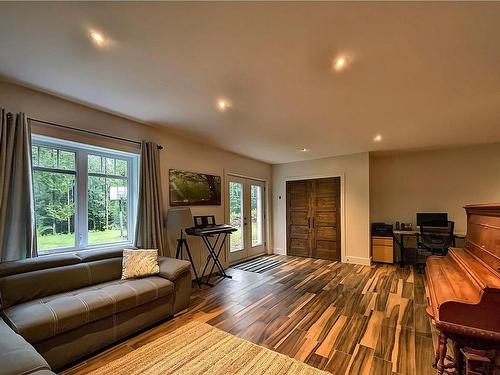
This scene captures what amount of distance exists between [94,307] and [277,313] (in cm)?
196

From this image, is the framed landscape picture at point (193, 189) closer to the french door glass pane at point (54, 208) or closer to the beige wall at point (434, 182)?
the french door glass pane at point (54, 208)

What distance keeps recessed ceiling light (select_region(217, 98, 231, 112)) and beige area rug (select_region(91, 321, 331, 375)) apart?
8.18 feet

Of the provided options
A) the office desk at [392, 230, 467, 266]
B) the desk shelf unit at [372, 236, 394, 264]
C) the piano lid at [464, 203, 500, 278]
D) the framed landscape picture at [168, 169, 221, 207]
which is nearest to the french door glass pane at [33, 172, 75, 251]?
the framed landscape picture at [168, 169, 221, 207]

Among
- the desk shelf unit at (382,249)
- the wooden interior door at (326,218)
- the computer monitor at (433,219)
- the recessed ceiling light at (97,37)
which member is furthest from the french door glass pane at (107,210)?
the computer monitor at (433,219)

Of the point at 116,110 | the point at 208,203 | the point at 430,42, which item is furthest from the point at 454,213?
the point at 116,110

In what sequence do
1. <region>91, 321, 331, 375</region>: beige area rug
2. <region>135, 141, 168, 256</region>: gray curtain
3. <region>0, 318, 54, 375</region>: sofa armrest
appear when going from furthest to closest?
<region>135, 141, 168, 256</region>: gray curtain → <region>91, 321, 331, 375</region>: beige area rug → <region>0, 318, 54, 375</region>: sofa armrest

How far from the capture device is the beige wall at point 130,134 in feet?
8.27

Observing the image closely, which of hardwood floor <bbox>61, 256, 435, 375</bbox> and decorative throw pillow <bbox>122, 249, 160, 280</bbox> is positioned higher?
A: decorative throw pillow <bbox>122, 249, 160, 280</bbox>

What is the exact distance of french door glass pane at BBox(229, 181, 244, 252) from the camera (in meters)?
5.34

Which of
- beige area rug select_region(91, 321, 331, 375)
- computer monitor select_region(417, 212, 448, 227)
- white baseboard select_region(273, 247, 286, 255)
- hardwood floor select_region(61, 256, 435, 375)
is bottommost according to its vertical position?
white baseboard select_region(273, 247, 286, 255)

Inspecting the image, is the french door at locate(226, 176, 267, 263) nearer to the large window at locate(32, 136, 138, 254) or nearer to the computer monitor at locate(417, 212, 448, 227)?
the large window at locate(32, 136, 138, 254)

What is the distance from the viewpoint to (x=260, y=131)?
3.82 metres

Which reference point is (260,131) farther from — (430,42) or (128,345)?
(128,345)

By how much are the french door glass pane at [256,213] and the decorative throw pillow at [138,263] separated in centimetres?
328
